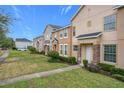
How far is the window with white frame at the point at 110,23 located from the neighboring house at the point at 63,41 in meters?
10.1

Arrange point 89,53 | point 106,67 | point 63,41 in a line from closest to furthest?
point 106,67 → point 89,53 → point 63,41

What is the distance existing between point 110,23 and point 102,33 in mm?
1625

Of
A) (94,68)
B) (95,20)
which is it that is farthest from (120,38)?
(95,20)

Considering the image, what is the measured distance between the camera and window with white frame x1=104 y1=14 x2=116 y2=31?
1605 centimetres

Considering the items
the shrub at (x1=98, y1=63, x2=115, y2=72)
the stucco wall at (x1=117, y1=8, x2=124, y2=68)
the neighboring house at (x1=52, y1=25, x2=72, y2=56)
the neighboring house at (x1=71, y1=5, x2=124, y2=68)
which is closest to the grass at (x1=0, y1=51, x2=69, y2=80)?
the neighboring house at (x1=71, y1=5, x2=124, y2=68)

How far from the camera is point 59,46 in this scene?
32.3 m

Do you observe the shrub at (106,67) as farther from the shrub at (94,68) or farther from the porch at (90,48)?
the porch at (90,48)

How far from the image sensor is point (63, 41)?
98.5 ft

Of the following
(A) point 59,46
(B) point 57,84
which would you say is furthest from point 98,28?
(A) point 59,46

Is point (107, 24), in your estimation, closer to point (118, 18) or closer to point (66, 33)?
point (118, 18)

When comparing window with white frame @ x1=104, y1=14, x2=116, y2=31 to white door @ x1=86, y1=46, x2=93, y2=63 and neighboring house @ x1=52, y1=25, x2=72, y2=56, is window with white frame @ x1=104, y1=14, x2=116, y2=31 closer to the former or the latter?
white door @ x1=86, y1=46, x2=93, y2=63

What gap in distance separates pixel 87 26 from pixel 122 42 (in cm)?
724

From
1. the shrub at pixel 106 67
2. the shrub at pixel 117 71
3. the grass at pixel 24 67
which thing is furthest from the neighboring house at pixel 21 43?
the shrub at pixel 117 71

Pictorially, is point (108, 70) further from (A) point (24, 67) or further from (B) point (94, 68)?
(A) point (24, 67)
